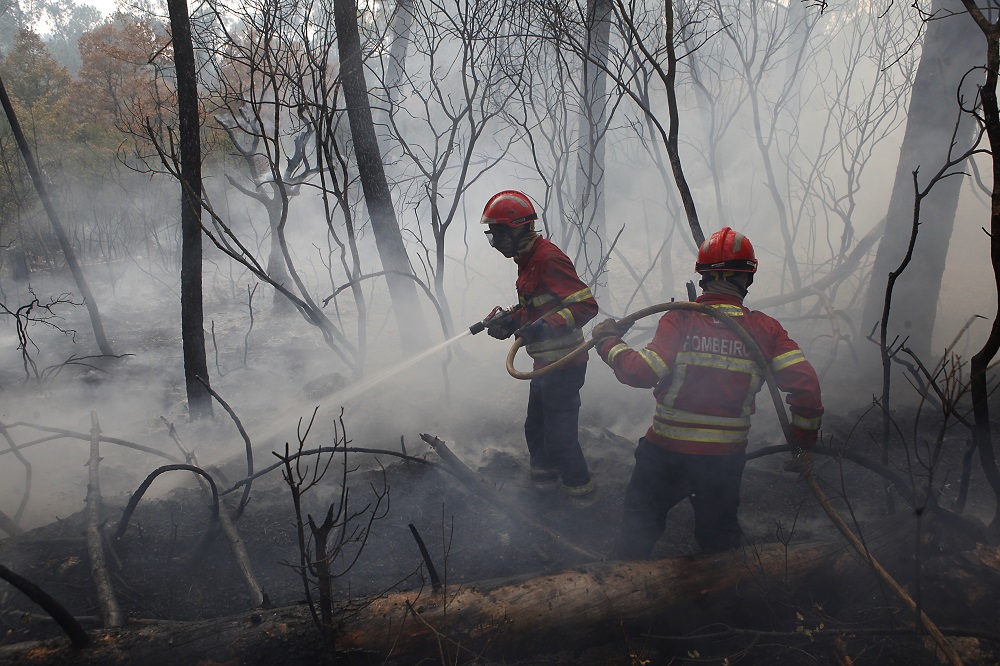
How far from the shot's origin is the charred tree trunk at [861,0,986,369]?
16.4 feet

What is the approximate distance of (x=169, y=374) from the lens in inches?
286

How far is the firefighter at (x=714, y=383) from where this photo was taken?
251 cm

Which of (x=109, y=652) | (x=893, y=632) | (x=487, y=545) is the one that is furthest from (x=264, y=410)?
(x=893, y=632)

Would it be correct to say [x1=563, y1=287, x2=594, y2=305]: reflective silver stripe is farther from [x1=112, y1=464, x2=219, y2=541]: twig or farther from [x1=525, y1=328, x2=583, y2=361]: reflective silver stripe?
[x1=112, y1=464, x2=219, y2=541]: twig

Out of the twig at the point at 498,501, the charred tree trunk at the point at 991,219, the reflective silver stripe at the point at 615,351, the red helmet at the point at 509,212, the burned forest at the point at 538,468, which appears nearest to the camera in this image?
the charred tree trunk at the point at 991,219

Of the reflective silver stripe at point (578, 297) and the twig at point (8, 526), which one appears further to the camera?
the twig at point (8, 526)

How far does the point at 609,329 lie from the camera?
2779mm

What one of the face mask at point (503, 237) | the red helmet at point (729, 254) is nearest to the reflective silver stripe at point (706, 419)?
the red helmet at point (729, 254)

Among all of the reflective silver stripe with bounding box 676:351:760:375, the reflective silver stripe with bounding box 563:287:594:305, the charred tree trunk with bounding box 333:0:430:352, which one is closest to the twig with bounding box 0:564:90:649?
the reflective silver stripe with bounding box 676:351:760:375

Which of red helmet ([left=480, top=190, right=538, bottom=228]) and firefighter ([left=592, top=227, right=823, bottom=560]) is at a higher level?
red helmet ([left=480, top=190, right=538, bottom=228])

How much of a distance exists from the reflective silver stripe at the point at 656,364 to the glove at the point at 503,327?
132 centimetres

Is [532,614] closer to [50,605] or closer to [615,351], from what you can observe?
[615,351]

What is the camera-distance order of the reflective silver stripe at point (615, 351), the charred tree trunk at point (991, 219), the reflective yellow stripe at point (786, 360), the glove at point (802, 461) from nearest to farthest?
1. the charred tree trunk at point (991, 219)
2. the reflective yellow stripe at point (786, 360)
3. the glove at point (802, 461)
4. the reflective silver stripe at point (615, 351)

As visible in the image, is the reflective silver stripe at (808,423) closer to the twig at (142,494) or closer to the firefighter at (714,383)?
the firefighter at (714,383)
